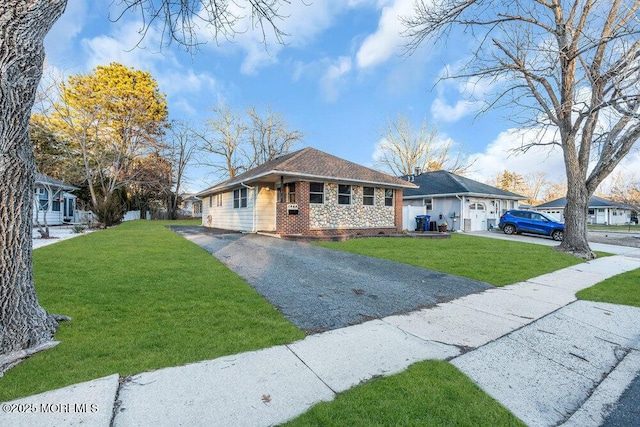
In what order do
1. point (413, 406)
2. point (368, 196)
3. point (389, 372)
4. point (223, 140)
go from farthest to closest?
point (223, 140), point (368, 196), point (389, 372), point (413, 406)

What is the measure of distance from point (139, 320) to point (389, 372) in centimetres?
299

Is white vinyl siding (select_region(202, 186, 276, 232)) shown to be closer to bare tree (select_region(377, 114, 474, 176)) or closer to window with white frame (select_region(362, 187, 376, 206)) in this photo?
window with white frame (select_region(362, 187, 376, 206))

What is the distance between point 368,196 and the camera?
1586 cm

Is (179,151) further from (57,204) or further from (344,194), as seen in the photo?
(344,194)

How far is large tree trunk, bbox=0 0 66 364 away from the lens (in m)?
2.71

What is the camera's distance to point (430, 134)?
35.6 metres

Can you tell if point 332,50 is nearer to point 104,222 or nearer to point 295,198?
point 295,198

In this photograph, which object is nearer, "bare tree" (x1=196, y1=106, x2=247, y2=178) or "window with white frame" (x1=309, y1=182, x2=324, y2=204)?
"window with white frame" (x1=309, y1=182, x2=324, y2=204)

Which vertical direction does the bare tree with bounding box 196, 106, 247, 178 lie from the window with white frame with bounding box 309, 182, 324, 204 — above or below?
above

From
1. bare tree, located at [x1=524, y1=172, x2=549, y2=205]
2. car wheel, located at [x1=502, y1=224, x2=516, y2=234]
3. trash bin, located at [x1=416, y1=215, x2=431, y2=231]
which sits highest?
bare tree, located at [x1=524, y1=172, x2=549, y2=205]

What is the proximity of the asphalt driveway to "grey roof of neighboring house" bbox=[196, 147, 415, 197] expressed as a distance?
15.5ft

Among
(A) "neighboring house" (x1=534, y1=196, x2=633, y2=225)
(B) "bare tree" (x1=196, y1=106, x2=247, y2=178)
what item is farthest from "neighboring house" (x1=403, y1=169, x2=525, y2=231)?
(A) "neighboring house" (x1=534, y1=196, x2=633, y2=225)

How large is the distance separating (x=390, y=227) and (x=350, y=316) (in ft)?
42.8

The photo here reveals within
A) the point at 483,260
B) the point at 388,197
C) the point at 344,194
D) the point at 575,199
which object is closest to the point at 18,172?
the point at 483,260
